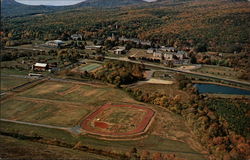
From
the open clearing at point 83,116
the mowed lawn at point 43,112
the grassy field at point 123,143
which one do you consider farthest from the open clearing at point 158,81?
the grassy field at point 123,143

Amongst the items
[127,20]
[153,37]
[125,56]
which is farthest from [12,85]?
[127,20]

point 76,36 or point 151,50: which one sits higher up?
point 76,36

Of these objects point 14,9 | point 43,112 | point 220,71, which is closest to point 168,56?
point 220,71

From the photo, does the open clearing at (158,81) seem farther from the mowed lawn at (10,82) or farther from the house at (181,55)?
the mowed lawn at (10,82)

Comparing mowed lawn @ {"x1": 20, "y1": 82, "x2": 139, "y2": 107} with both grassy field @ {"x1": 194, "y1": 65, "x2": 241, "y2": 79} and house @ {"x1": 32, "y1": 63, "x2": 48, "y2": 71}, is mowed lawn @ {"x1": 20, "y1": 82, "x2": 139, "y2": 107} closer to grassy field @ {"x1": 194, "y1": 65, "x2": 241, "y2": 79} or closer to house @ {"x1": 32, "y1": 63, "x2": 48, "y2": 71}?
house @ {"x1": 32, "y1": 63, "x2": 48, "y2": 71}

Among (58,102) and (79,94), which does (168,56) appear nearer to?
(79,94)
